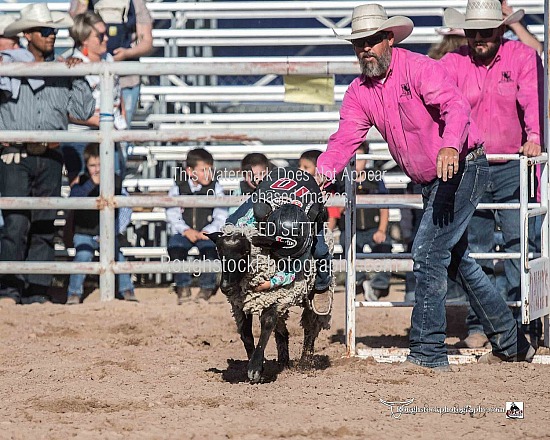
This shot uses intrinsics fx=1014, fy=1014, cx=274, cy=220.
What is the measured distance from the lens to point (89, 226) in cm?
802

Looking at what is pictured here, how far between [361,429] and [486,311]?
1817mm

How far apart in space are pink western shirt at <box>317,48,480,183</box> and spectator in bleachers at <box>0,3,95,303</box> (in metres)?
3.06

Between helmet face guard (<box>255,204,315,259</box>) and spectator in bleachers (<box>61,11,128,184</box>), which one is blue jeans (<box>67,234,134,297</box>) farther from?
helmet face guard (<box>255,204,315,259</box>)

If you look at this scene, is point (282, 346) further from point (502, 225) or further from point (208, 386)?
point (502, 225)

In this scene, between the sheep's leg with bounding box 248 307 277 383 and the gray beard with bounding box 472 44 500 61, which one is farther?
the gray beard with bounding box 472 44 500 61

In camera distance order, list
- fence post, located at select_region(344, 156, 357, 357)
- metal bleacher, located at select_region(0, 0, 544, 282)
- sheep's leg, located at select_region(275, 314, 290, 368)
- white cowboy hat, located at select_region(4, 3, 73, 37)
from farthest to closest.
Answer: metal bleacher, located at select_region(0, 0, 544, 282) < white cowboy hat, located at select_region(4, 3, 73, 37) < fence post, located at select_region(344, 156, 357, 357) < sheep's leg, located at select_region(275, 314, 290, 368)

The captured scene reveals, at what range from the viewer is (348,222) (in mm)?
5824

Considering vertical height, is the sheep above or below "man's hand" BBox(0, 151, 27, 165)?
below

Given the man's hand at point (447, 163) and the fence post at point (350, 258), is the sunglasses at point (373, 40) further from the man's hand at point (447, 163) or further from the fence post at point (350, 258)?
the fence post at point (350, 258)

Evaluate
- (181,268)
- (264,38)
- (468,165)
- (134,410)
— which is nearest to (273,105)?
(264,38)

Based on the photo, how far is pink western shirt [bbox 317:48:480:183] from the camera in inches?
197

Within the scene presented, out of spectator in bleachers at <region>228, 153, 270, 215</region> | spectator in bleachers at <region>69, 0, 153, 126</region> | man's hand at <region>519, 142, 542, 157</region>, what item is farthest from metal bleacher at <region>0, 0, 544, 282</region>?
man's hand at <region>519, 142, 542, 157</region>

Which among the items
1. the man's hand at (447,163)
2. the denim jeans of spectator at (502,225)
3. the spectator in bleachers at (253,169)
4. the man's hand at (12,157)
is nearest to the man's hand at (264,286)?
the man's hand at (447,163)

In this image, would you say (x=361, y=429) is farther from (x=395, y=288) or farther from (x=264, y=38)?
(x=264, y=38)
